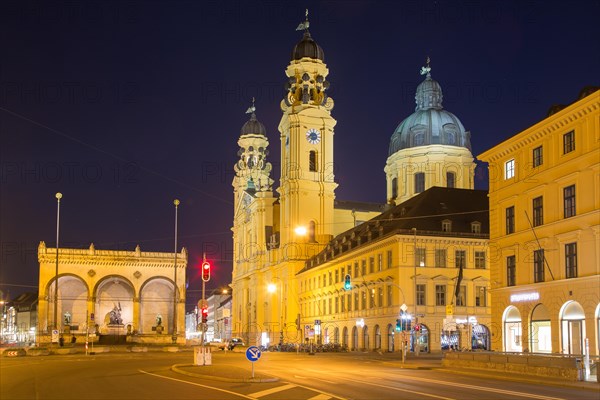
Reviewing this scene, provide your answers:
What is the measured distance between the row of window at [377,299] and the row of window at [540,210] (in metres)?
24.0

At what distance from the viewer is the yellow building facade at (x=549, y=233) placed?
39.6 m

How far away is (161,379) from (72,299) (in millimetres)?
81754

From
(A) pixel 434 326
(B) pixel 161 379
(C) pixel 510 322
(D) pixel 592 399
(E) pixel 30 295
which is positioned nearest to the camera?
(D) pixel 592 399

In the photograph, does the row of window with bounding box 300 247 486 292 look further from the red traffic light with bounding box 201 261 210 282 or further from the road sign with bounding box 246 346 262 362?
the road sign with bounding box 246 346 262 362

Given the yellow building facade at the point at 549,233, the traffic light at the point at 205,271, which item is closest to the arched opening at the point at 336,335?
the yellow building facade at the point at 549,233

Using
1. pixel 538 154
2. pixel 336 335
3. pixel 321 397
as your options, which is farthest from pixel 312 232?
pixel 321 397

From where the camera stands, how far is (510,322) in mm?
47469

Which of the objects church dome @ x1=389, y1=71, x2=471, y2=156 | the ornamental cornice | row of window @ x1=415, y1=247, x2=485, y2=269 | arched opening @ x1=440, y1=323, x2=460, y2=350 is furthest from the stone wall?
the ornamental cornice

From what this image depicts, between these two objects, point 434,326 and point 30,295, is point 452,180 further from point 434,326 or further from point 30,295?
point 30,295

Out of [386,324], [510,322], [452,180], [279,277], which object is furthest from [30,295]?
[510,322]

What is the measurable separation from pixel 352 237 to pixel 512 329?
138 feet

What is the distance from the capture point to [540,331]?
4431cm

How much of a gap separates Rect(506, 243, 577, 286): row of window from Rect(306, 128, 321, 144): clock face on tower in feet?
205

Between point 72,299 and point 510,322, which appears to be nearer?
point 510,322
